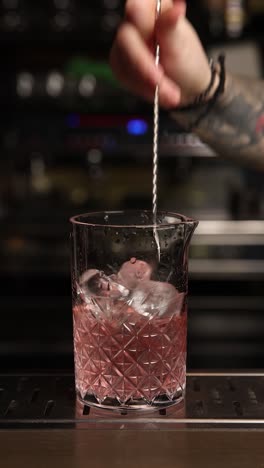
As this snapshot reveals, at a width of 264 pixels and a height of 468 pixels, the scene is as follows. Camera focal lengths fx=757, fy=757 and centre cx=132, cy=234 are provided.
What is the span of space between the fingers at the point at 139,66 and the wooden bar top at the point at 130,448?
0.44m

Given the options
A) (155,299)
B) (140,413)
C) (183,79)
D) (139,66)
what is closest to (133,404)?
(140,413)

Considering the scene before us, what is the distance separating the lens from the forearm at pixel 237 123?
139 centimetres

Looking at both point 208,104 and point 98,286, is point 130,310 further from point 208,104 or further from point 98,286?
point 208,104

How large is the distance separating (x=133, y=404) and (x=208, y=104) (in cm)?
71

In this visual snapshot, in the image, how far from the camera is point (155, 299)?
2.55ft

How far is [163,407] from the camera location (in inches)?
31.4

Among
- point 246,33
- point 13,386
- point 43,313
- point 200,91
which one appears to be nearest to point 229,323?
point 43,313

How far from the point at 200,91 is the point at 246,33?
1.18 metres

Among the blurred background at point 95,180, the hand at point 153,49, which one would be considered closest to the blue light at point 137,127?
the blurred background at point 95,180

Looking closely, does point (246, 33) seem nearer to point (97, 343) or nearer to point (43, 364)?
point (43, 364)

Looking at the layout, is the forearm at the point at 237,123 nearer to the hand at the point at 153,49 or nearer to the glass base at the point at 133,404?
the hand at the point at 153,49

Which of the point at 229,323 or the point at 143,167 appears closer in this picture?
the point at 229,323

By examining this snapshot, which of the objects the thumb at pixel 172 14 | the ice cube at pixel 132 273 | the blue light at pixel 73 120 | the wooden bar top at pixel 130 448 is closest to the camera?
the wooden bar top at pixel 130 448

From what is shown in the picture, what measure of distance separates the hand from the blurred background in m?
1.14
